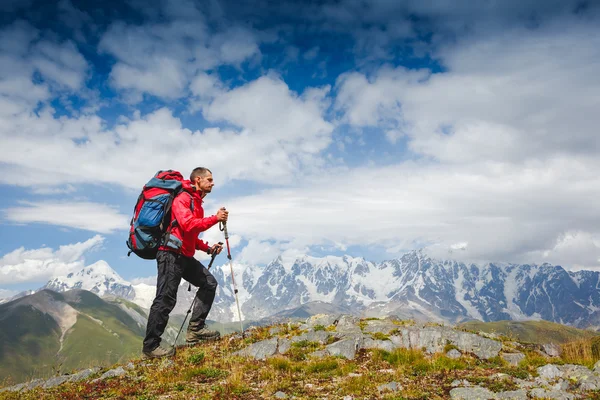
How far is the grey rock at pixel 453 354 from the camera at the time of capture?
11016 mm

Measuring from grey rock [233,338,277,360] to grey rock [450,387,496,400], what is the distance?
5.53 m

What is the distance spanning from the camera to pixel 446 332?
487 inches

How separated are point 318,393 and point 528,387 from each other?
456 centimetres

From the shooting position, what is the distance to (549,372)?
9.21 meters

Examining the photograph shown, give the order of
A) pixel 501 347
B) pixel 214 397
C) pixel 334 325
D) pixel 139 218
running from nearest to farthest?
pixel 214 397, pixel 139 218, pixel 501 347, pixel 334 325

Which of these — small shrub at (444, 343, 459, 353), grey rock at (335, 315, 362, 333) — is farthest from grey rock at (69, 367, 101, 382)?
small shrub at (444, 343, 459, 353)

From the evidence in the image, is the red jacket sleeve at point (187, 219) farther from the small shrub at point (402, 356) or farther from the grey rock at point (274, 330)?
the small shrub at point (402, 356)

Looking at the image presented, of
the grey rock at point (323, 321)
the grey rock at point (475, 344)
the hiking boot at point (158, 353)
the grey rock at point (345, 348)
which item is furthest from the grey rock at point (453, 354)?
the hiking boot at point (158, 353)

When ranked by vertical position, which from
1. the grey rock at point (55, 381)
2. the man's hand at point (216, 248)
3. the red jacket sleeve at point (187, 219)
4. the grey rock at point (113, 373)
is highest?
the red jacket sleeve at point (187, 219)

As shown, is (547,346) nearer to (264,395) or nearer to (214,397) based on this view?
(264,395)

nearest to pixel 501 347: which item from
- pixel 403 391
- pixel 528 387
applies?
pixel 528 387

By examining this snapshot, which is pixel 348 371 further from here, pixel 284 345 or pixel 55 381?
pixel 55 381

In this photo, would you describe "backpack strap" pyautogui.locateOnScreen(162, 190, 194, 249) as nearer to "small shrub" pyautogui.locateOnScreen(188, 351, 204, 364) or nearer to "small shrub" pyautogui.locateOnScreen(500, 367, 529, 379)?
"small shrub" pyautogui.locateOnScreen(188, 351, 204, 364)

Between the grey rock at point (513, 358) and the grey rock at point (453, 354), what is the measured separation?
1290mm
